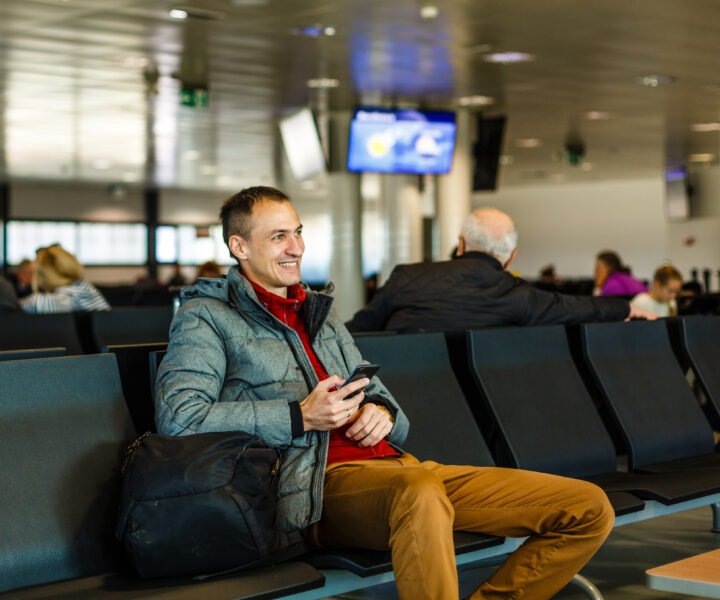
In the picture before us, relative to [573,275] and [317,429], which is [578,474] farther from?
[573,275]

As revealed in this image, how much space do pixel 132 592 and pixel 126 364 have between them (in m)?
0.67

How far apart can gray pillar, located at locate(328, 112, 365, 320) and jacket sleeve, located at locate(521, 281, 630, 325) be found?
6.58 meters

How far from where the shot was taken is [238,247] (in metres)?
2.29

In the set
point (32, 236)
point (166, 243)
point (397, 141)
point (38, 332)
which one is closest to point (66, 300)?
point (38, 332)

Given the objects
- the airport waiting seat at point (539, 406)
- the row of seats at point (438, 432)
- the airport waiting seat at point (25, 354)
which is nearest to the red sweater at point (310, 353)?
the row of seats at point (438, 432)

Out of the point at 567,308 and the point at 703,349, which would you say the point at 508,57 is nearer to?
the point at 703,349

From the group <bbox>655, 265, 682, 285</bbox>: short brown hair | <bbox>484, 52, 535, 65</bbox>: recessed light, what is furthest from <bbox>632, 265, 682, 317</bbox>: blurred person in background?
<bbox>484, 52, 535, 65</bbox>: recessed light

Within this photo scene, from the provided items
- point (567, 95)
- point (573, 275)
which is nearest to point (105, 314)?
point (567, 95)

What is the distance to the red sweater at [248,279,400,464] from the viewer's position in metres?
2.22

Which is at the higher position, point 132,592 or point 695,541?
point 132,592

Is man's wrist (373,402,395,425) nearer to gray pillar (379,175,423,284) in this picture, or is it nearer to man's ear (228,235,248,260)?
man's ear (228,235,248,260)

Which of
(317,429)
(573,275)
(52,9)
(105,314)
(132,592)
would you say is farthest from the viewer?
(573,275)

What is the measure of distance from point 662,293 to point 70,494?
4996mm

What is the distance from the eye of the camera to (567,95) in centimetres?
980
